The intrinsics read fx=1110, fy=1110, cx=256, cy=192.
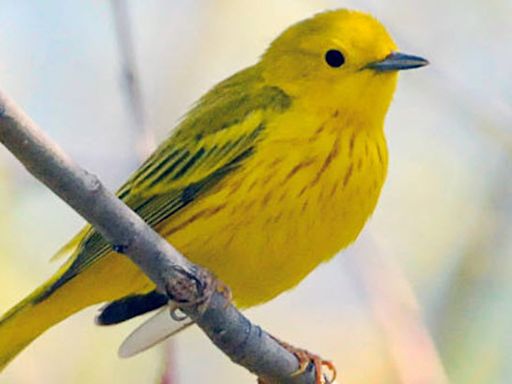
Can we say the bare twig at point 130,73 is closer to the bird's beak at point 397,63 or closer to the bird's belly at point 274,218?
the bird's belly at point 274,218

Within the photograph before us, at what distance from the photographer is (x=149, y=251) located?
310 centimetres

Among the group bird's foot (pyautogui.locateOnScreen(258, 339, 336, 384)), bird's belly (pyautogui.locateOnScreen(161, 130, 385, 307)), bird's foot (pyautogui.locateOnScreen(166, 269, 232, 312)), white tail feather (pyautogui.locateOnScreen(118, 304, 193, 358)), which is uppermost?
bird's foot (pyautogui.locateOnScreen(166, 269, 232, 312))

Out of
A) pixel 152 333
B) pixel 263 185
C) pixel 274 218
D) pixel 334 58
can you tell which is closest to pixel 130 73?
pixel 263 185

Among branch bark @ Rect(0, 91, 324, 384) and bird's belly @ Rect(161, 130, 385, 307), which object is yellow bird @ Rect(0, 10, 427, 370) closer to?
bird's belly @ Rect(161, 130, 385, 307)

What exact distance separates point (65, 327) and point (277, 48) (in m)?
2.34

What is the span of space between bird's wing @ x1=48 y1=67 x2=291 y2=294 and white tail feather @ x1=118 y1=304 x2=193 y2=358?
1.25ft

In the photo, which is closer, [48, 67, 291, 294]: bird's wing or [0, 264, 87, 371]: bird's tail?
[48, 67, 291, 294]: bird's wing

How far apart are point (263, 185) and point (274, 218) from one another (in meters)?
0.13

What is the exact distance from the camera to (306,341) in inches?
251

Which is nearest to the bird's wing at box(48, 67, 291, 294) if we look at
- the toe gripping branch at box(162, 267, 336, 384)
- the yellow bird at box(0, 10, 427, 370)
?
the yellow bird at box(0, 10, 427, 370)

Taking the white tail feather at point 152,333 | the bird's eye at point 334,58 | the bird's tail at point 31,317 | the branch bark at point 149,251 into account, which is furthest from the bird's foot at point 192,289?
the bird's eye at point 334,58

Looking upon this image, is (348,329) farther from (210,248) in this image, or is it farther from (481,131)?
(210,248)

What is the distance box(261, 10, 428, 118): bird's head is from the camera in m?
4.43

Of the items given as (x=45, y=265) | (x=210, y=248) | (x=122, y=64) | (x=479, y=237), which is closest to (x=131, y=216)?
(x=210, y=248)
